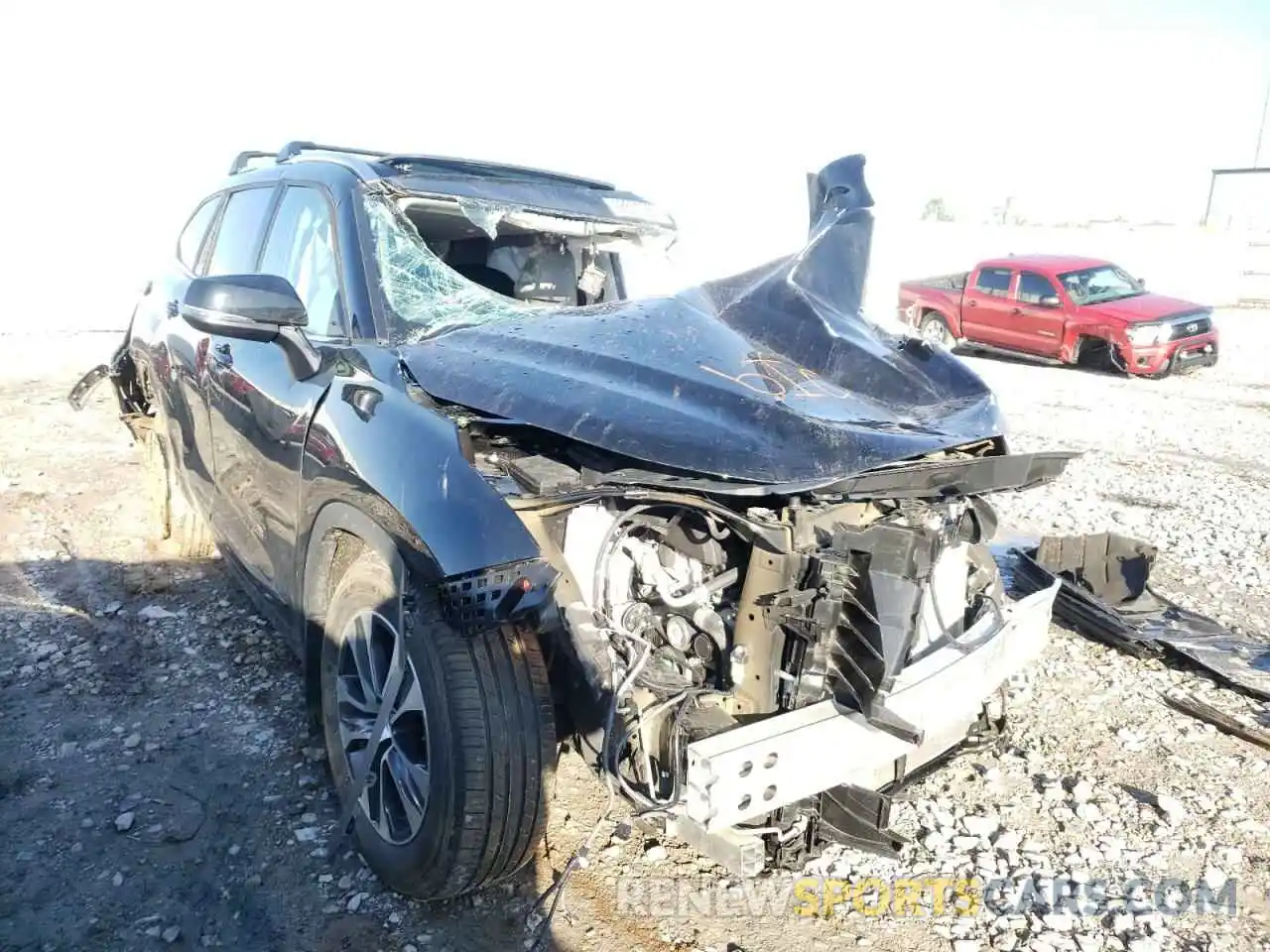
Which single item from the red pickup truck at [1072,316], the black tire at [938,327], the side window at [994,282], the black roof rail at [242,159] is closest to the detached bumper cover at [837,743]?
the black roof rail at [242,159]

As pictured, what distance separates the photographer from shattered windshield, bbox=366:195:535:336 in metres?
2.81

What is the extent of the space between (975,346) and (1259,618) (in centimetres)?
1057

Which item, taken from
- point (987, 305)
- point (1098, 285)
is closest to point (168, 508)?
point (987, 305)

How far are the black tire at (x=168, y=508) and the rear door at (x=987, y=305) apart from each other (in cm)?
1178

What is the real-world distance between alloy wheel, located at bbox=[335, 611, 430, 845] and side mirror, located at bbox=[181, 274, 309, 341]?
34.8 inches

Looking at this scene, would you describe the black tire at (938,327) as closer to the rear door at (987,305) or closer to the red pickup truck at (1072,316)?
the red pickup truck at (1072,316)

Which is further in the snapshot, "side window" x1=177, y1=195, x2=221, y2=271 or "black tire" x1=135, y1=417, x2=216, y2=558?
"black tire" x1=135, y1=417, x2=216, y2=558

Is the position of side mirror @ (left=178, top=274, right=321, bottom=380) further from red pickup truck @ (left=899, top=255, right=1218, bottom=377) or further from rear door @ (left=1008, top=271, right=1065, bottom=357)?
rear door @ (left=1008, top=271, right=1065, bottom=357)

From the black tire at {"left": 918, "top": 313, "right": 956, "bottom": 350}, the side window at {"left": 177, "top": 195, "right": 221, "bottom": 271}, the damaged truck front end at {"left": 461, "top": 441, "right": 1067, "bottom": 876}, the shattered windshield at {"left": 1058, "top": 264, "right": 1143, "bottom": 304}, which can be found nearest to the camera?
the damaged truck front end at {"left": 461, "top": 441, "right": 1067, "bottom": 876}

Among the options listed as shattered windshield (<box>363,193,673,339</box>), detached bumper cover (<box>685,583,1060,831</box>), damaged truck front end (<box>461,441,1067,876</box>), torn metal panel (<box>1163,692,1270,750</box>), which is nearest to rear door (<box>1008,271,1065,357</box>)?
torn metal panel (<box>1163,692,1270,750</box>)

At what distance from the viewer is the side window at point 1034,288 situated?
12.4 meters

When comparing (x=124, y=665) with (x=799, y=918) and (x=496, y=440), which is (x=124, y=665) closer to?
(x=496, y=440)

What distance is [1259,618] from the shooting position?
14.0 feet

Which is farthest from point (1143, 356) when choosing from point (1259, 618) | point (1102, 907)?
point (1102, 907)
